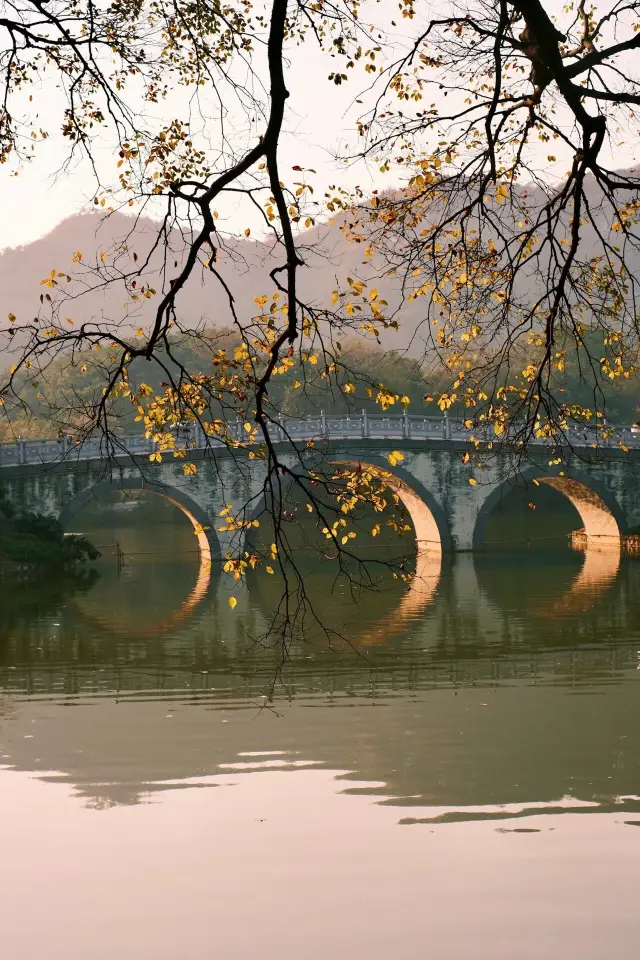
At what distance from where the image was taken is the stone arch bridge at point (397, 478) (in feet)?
112

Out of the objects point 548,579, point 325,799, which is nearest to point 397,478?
point 548,579

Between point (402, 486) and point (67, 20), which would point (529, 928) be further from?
point (402, 486)

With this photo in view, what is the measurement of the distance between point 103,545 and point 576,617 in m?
24.5

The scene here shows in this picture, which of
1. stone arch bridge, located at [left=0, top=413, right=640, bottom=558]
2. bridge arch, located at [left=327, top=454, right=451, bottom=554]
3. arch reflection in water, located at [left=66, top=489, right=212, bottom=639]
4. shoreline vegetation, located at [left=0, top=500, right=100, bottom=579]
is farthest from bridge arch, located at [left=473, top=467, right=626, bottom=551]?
shoreline vegetation, located at [left=0, top=500, right=100, bottom=579]

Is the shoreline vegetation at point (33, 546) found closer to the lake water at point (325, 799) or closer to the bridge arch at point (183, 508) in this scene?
the bridge arch at point (183, 508)

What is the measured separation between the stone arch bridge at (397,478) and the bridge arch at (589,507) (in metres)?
0.04

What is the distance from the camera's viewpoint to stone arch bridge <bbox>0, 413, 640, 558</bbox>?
3425 centimetres

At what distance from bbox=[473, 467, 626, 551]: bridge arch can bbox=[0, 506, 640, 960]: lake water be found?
63.6ft

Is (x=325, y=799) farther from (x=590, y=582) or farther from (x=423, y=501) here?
(x=423, y=501)

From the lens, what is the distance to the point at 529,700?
1347 centimetres

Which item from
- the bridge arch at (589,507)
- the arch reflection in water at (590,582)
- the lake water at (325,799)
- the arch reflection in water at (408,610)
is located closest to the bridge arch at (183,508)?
the arch reflection in water at (408,610)

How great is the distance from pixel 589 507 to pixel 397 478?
24.9 ft

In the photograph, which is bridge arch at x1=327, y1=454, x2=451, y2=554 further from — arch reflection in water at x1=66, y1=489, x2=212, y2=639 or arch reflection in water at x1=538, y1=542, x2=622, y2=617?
arch reflection in water at x1=66, y1=489, x2=212, y2=639

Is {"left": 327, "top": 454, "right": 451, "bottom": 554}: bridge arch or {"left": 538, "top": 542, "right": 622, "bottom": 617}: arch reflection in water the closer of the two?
{"left": 538, "top": 542, "right": 622, "bottom": 617}: arch reflection in water
